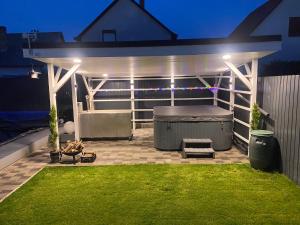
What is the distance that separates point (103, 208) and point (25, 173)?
2.59 m

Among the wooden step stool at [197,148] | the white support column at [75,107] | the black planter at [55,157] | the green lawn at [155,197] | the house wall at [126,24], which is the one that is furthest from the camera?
the house wall at [126,24]

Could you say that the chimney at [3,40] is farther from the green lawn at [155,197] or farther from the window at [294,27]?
the window at [294,27]

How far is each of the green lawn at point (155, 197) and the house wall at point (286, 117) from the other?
0.39 meters

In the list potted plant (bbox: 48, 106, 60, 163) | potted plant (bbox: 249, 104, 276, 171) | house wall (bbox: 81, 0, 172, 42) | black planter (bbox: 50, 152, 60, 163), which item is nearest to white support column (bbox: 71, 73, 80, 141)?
potted plant (bbox: 48, 106, 60, 163)

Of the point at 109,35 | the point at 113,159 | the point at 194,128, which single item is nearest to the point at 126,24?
the point at 109,35

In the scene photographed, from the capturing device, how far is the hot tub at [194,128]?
6.55 metres

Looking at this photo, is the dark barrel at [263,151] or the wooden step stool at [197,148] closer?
the dark barrel at [263,151]

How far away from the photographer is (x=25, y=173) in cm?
514

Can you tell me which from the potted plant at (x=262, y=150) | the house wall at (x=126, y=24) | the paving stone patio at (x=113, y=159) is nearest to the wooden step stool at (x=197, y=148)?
the paving stone patio at (x=113, y=159)

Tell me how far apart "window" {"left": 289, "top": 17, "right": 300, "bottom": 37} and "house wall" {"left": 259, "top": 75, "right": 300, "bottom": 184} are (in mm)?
10698

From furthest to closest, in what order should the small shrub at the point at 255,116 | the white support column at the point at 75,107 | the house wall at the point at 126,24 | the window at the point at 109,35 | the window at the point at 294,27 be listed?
the window at the point at 294,27
the window at the point at 109,35
the house wall at the point at 126,24
the white support column at the point at 75,107
the small shrub at the point at 255,116

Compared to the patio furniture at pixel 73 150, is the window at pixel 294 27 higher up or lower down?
higher up

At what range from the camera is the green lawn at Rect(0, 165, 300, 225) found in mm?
3357

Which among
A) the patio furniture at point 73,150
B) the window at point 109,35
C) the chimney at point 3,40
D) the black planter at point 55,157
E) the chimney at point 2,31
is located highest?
the chimney at point 2,31
